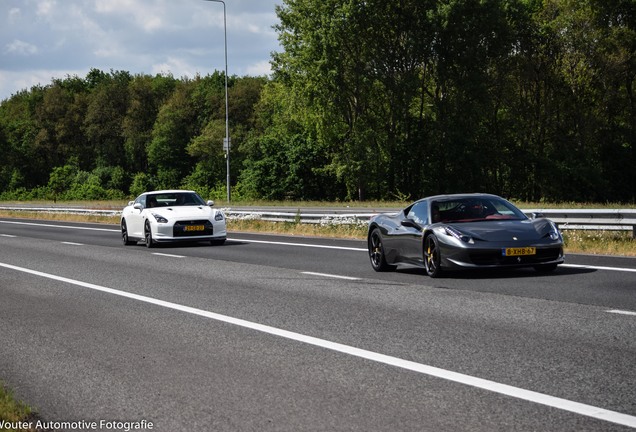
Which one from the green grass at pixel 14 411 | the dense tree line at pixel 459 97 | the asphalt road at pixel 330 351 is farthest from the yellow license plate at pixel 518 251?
the dense tree line at pixel 459 97

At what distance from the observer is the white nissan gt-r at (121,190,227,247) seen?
22672 millimetres

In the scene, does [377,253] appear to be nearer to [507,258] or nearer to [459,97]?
[507,258]

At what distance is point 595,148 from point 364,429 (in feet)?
172

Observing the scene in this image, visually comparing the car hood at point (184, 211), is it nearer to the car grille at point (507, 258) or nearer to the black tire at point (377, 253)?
the black tire at point (377, 253)

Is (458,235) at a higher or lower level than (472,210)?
lower

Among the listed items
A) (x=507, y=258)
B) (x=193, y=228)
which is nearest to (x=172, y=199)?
(x=193, y=228)

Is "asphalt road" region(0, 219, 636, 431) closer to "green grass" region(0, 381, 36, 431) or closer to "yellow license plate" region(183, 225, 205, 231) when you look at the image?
"green grass" region(0, 381, 36, 431)

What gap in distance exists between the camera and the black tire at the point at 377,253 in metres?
14.7

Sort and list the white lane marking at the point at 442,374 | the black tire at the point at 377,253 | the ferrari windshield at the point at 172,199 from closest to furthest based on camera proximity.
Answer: the white lane marking at the point at 442,374 → the black tire at the point at 377,253 → the ferrari windshield at the point at 172,199

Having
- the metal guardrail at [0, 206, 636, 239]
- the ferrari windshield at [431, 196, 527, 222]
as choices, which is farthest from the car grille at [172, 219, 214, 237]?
the ferrari windshield at [431, 196, 527, 222]

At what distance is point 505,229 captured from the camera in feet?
41.9

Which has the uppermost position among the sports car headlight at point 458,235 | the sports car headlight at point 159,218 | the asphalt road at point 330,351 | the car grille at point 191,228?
the sports car headlight at point 458,235

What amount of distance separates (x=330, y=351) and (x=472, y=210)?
22.5 ft

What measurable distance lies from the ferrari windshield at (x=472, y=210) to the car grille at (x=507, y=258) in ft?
2.99
